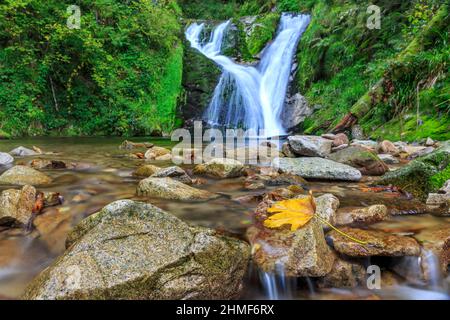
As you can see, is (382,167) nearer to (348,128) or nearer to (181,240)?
(181,240)

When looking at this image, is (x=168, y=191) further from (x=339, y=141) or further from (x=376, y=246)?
(x=339, y=141)

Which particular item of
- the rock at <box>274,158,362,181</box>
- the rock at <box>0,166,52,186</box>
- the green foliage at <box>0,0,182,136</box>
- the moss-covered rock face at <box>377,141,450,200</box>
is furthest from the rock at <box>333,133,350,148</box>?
the green foliage at <box>0,0,182,136</box>

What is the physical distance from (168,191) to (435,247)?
2378mm

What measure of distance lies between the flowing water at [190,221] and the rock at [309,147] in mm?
1516

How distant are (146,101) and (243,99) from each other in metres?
3.77

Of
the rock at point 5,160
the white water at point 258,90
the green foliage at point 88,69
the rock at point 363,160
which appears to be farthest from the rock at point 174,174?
the green foliage at point 88,69

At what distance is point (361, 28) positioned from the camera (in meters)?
11.1

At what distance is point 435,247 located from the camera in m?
2.36

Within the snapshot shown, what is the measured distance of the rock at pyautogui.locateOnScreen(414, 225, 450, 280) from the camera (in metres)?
2.29

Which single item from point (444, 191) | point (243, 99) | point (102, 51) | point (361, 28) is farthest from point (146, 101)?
point (444, 191)

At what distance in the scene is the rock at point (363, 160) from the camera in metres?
4.71

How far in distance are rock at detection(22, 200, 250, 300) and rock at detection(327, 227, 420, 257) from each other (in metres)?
0.69

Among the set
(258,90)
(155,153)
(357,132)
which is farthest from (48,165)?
(258,90)

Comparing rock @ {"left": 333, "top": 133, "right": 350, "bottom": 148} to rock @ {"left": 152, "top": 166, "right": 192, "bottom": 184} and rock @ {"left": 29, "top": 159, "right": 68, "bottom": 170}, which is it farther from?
rock @ {"left": 29, "top": 159, "right": 68, "bottom": 170}
